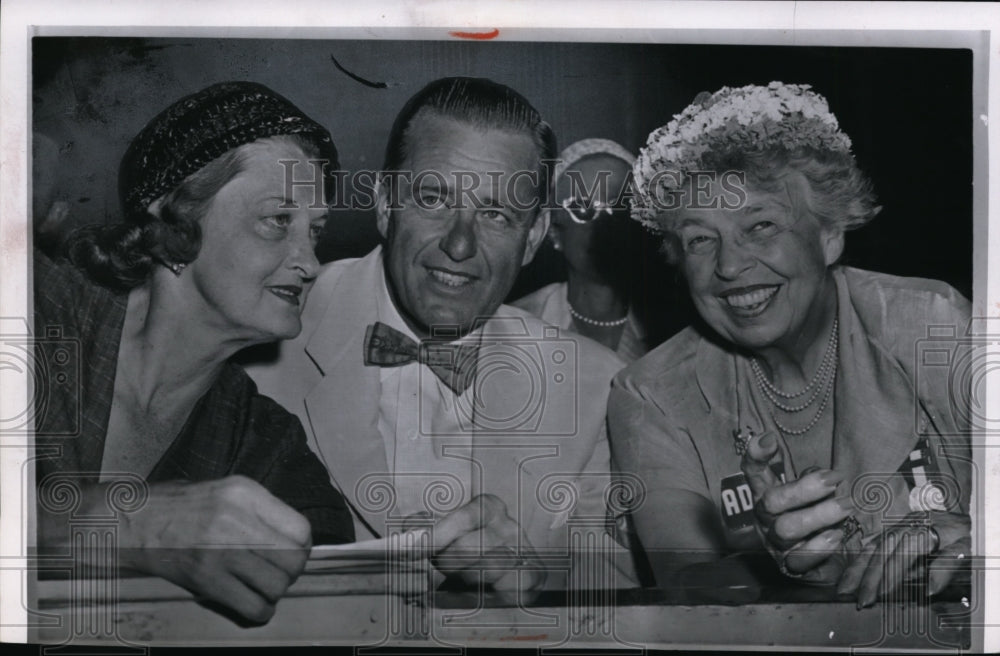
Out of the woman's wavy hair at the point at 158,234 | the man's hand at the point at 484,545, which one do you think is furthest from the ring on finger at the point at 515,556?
the woman's wavy hair at the point at 158,234

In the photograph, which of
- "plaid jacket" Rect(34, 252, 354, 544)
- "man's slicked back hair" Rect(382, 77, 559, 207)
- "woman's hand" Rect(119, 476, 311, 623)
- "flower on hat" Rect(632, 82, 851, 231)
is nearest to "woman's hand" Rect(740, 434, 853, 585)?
"flower on hat" Rect(632, 82, 851, 231)

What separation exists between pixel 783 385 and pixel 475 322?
0.88 metres

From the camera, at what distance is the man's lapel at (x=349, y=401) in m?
3.26

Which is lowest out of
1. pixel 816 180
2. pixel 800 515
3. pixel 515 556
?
pixel 515 556

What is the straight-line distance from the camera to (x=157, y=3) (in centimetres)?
329

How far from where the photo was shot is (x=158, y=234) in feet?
10.6

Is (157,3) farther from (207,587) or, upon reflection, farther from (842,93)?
(842,93)

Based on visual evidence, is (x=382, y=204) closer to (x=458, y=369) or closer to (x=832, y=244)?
(x=458, y=369)

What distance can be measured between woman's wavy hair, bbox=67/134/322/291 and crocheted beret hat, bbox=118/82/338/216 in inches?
0.9

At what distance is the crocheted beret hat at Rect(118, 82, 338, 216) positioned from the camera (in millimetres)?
3225

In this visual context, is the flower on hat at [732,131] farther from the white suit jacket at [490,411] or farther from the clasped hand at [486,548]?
the clasped hand at [486,548]

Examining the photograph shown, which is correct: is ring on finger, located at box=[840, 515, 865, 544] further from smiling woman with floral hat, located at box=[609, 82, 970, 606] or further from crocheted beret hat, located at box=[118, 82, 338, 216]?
crocheted beret hat, located at box=[118, 82, 338, 216]

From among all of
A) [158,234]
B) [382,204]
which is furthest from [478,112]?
[158,234]

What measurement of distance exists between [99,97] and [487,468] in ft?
4.90
